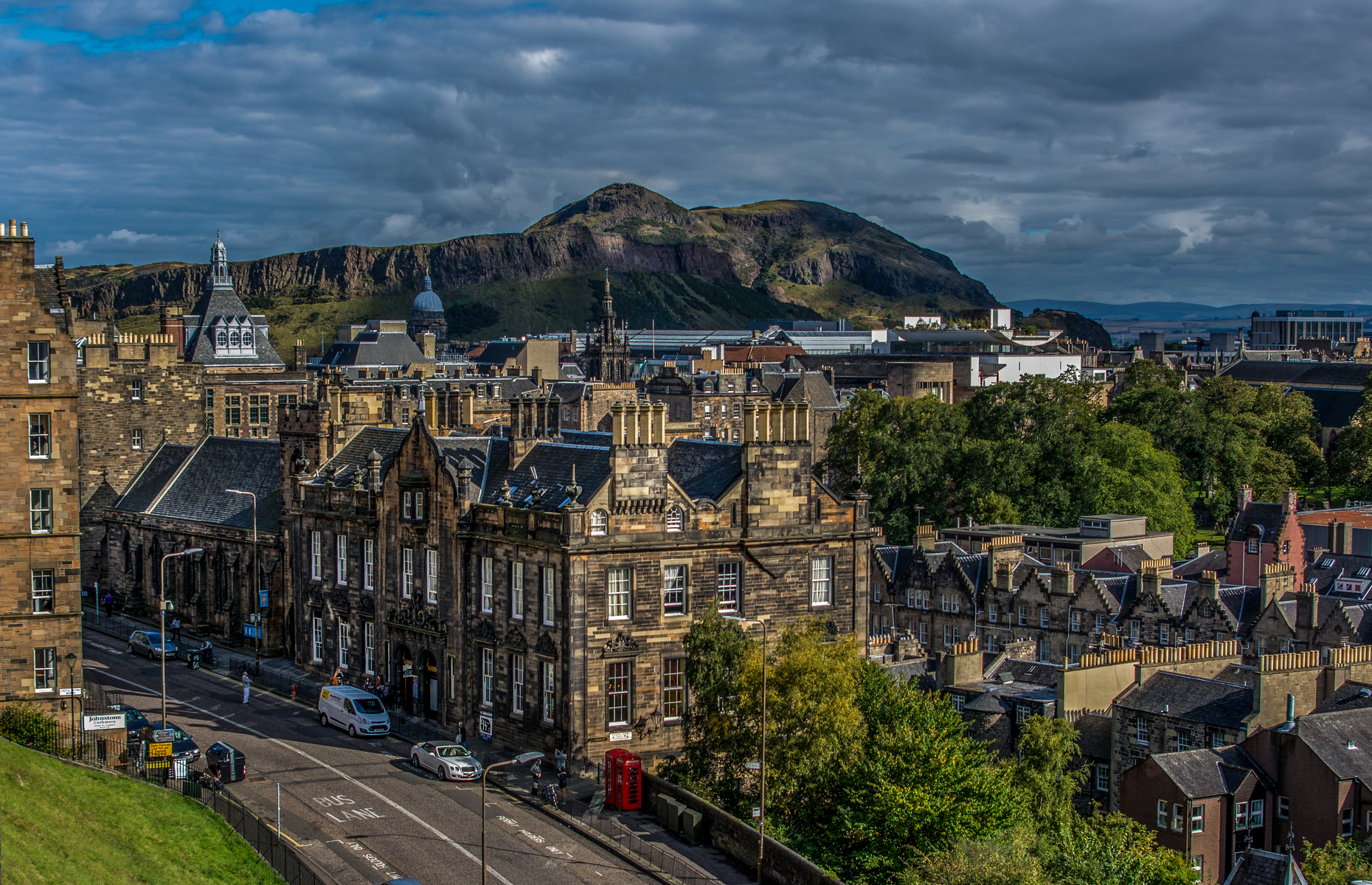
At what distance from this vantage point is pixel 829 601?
59969 millimetres

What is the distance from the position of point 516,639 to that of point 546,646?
1.87 meters

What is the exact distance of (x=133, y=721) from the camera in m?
55.8

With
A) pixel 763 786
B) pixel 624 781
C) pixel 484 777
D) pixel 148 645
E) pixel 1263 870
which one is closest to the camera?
pixel 484 777

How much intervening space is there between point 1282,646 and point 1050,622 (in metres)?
12.2

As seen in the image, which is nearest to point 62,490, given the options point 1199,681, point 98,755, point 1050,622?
point 98,755

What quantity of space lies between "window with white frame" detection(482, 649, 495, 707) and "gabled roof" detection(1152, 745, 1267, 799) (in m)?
24.9

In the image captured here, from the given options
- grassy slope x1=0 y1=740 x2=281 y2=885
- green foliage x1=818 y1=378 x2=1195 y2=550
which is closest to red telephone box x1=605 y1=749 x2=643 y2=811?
grassy slope x1=0 y1=740 x2=281 y2=885

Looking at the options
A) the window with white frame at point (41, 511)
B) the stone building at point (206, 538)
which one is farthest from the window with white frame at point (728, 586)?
the stone building at point (206, 538)

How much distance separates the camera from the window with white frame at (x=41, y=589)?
55.0 meters

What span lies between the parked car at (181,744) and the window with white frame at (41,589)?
5709mm

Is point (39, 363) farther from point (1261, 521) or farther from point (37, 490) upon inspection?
point (1261, 521)

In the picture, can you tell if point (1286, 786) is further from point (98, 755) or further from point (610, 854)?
point (98, 755)

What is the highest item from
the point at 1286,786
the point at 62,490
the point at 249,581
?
the point at 62,490

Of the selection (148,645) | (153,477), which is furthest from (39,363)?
(153,477)
